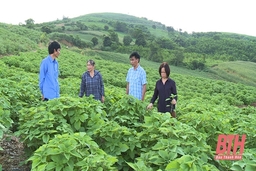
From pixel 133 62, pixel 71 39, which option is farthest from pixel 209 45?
pixel 133 62

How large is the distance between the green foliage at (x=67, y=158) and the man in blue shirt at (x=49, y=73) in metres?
2.80

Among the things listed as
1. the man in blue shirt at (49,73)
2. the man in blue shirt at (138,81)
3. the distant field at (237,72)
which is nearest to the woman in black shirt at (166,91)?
the man in blue shirt at (138,81)

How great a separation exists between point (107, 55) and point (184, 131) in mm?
44556

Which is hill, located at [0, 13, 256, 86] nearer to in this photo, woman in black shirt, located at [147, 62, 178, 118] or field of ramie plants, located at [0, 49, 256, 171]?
woman in black shirt, located at [147, 62, 178, 118]

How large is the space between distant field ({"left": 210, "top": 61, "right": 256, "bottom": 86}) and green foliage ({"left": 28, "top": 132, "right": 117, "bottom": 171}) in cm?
4542

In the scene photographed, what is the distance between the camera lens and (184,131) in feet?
11.8

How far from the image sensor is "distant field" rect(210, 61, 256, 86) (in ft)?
152

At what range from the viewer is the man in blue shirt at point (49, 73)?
5.54 meters

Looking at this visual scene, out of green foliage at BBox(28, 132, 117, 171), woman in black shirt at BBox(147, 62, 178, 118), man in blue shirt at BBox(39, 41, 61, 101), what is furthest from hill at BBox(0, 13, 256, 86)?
green foliage at BBox(28, 132, 117, 171)

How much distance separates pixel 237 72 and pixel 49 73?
1898 inches

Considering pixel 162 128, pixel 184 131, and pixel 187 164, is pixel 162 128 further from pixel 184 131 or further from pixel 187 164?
pixel 187 164

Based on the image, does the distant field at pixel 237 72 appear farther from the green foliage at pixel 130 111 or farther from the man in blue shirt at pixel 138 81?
the green foliage at pixel 130 111

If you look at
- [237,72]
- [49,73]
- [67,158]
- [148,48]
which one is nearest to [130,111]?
[49,73]

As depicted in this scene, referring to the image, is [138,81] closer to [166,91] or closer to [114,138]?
[166,91]
